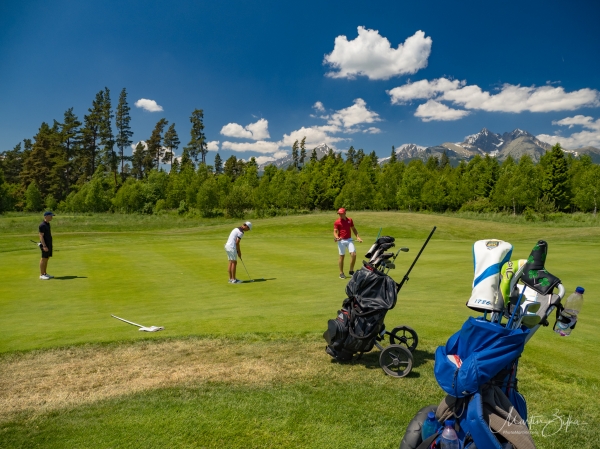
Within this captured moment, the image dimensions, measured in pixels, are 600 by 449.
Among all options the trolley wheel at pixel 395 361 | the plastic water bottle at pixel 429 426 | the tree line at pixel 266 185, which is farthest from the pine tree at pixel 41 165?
the plastic water bottle at pixel 429 426

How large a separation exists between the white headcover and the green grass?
1.95 metres

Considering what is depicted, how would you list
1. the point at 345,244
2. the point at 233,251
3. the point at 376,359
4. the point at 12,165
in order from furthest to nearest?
the point at 12,165, the point at 345,244, the point at 233,251, the point at 376,359

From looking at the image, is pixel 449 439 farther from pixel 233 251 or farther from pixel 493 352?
pixel 233 251

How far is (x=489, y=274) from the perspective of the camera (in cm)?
274

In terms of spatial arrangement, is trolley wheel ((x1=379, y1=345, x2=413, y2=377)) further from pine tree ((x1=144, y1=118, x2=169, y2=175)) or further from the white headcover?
pine tree ((x1=144, y1=118, x2=169, y2=175))

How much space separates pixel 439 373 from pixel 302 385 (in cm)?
261

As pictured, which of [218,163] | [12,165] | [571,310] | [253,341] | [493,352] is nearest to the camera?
[493,352]

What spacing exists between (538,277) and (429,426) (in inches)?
53.3

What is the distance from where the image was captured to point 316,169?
83.1m

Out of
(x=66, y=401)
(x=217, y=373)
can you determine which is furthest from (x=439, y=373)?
(x=66, y=401)

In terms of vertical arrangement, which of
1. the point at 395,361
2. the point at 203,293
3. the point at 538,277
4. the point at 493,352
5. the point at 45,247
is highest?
the point at 538,277

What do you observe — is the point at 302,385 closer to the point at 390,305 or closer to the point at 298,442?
the point at 298,442

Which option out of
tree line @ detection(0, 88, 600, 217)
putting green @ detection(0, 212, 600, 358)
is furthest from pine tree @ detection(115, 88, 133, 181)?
putting green @ detection(0, 212, 600, 358)

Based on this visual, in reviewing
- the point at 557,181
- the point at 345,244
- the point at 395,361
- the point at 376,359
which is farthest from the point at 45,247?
the point at 557,181
